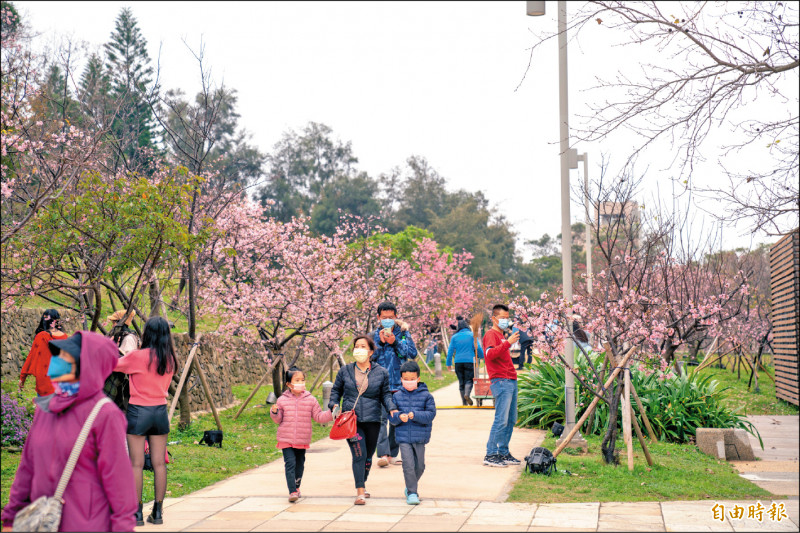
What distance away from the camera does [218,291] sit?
1634 cm

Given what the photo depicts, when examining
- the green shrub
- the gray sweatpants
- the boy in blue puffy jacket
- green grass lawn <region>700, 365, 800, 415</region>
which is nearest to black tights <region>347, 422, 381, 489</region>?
the boy in blue puffy jacket

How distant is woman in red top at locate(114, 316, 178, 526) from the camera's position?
6.89 m

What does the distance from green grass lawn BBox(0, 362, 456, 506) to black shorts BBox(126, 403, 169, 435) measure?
5.25 ft

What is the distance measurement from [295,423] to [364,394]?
0.72 m

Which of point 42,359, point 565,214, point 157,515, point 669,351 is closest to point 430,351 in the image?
point 669,351

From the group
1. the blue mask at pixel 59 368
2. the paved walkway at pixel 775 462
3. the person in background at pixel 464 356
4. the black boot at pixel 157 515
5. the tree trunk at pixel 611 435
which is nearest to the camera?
the blue mask at pixel 59 368

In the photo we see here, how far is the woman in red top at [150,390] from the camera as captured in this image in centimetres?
689

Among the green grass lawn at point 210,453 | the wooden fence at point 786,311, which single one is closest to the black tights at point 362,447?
the green grass lawn at point 210,453

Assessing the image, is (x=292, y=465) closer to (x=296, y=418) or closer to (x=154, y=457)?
(x=296, y=418)

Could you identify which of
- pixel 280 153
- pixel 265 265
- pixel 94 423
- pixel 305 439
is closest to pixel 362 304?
pixel 265 265

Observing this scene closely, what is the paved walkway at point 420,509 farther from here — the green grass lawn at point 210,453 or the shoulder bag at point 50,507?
the shoulder bag at point 50,507

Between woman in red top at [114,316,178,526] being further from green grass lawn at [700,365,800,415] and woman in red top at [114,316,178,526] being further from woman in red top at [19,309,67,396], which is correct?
green grass lawn at [700,365,800,415]

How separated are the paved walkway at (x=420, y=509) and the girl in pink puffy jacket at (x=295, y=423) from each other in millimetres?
294

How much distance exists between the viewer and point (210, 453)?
11.2 meters
